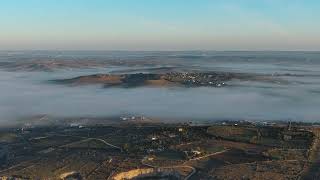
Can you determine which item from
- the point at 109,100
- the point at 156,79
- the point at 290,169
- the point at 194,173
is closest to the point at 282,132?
the point at 290,169

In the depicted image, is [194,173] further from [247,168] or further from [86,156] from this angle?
[86,156]

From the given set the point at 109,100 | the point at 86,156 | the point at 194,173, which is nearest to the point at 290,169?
the point at 194,173

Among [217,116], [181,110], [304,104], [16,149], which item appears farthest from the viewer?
[304,104]

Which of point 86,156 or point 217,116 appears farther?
point 217,116

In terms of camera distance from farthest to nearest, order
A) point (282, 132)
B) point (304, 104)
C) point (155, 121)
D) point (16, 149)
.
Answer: point (304, 104)
point (155, 121)
point (282, 132)
point (16, 149)

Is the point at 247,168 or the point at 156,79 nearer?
the point at 247,168

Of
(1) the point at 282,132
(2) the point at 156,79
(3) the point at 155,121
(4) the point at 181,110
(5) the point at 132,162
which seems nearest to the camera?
(5) the point at 132,162

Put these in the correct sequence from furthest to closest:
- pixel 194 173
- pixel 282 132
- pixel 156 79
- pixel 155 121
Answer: pixel 156 79, pixel 155 121, pixel 282 132, pixel 194 173

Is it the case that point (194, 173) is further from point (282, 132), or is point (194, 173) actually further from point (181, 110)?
point (181, 110)

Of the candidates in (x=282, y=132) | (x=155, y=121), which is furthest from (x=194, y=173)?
(x=155, y=121)
